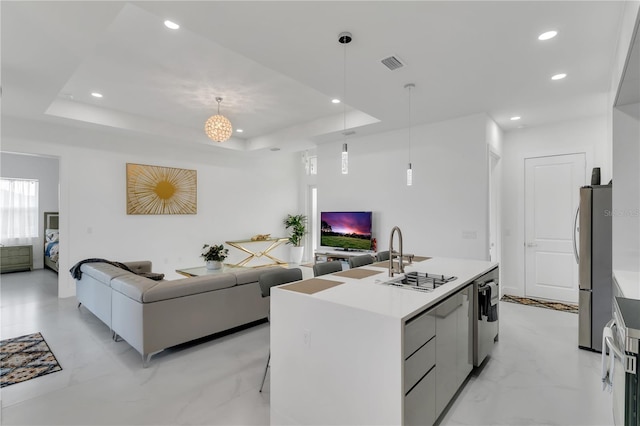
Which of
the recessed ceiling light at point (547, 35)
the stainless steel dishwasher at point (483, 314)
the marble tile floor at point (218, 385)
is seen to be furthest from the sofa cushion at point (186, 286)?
the recessed ceiling light at point (547, 35)

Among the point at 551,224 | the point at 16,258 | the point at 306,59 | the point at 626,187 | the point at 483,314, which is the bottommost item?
the point at 16,258

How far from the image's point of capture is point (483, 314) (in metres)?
2.66

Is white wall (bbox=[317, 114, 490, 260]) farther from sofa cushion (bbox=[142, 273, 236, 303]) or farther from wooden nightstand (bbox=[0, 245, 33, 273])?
wooden nightstand (bbox=[0, 245, 33, 273])

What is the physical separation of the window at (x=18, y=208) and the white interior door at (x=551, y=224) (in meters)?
10.8

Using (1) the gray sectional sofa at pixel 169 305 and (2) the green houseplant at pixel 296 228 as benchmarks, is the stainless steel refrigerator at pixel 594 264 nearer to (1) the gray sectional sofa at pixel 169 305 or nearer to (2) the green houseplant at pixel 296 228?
(1) the gray sectional sofa at pixel 169 305

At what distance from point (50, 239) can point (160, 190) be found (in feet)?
12.4

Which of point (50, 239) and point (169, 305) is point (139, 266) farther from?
point (50, 239)

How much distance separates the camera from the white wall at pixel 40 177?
7391 millimetres

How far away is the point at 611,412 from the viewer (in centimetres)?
221

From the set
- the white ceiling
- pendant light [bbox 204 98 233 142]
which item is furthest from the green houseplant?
pendant light [bbox 204 98 233 142]

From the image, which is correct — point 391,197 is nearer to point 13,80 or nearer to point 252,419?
point 252,419

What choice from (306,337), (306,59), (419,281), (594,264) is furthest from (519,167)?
(306,337)

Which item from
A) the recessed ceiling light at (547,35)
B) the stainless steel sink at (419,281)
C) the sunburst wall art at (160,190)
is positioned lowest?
the stainless steel sink at (419,281)

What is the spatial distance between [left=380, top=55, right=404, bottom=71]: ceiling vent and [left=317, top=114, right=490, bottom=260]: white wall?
6.81 ft
